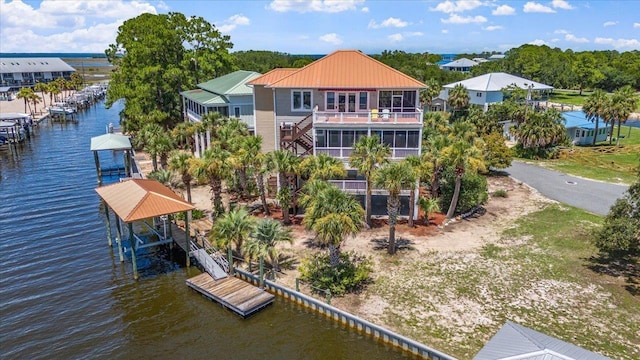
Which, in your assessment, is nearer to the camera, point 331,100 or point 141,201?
point 141,201

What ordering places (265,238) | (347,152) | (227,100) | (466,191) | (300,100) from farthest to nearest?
1. (227,100)
2. (300,100)
3. (466,191)
4. (347,152)
5. (265,238)

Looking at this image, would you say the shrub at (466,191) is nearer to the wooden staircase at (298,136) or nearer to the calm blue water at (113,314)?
the wooden staircase at (298,136)

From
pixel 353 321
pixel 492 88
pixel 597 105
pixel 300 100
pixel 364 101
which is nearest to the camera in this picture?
pixel 353 321

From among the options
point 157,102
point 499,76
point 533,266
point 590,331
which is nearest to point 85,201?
point 157,102

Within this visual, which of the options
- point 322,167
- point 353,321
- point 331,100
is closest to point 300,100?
point 331,100

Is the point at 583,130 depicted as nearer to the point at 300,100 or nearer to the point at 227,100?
the point at 300,100

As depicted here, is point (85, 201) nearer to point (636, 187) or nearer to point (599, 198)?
point (636, 187)

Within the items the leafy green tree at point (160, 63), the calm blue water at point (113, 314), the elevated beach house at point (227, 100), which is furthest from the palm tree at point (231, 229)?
the leafy green tree at point (160, 63)
